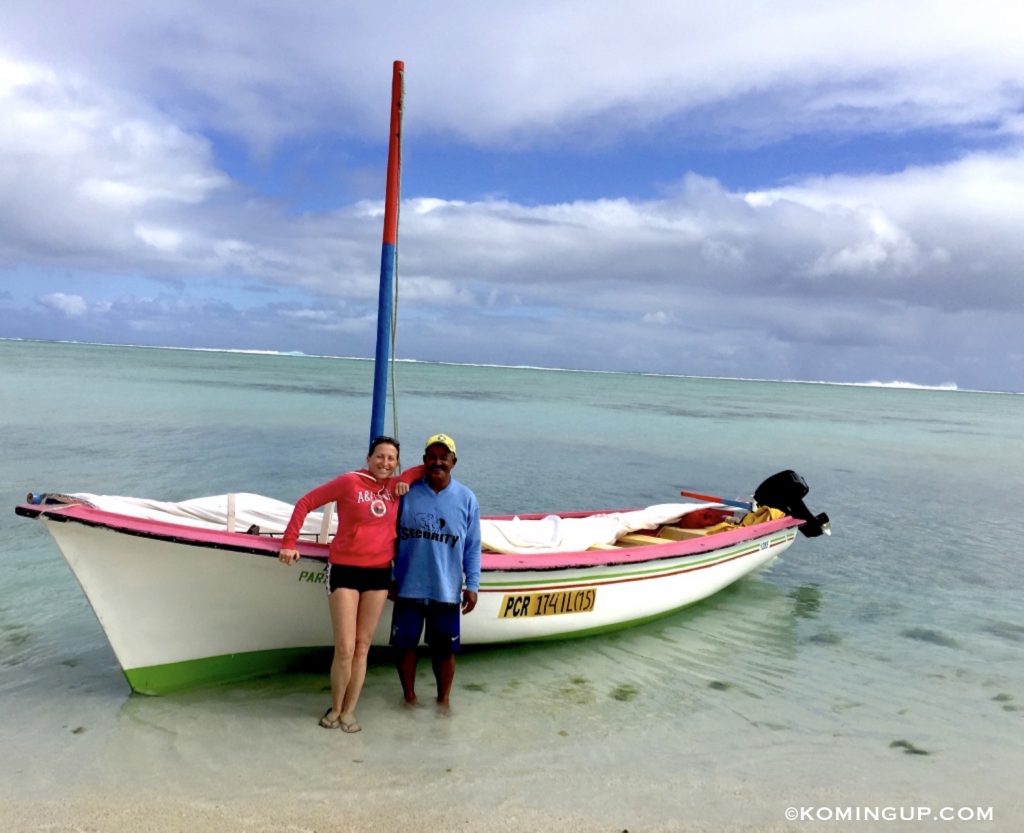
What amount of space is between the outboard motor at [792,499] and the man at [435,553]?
6715 millimetres

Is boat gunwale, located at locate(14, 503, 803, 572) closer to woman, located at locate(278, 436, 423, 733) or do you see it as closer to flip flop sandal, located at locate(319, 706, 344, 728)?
woman, located at locate(278, 436, 423, 733)

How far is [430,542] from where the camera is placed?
5.67 metres

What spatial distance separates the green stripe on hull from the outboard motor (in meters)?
7.17

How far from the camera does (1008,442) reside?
133 feet

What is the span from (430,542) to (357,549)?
51 cm

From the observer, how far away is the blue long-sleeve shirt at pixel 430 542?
5.68m

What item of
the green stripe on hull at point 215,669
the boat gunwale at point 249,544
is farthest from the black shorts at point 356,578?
the green stripe on hull at point 215,669

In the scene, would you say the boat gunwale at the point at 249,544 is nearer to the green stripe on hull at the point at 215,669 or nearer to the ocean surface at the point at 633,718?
the ocean surface at the point at 633,718

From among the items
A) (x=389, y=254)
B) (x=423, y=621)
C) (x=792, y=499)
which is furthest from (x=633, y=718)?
(x=792, y=499)

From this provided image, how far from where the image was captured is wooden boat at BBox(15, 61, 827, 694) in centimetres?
555

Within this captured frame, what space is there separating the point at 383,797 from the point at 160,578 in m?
2.23

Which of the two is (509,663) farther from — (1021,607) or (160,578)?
(1021,607)

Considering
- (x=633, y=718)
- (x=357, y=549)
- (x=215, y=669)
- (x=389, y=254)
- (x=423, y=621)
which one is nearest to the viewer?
(x=357, y=549)

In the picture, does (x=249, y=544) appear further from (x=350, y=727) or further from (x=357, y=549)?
(x=350, y=727)
